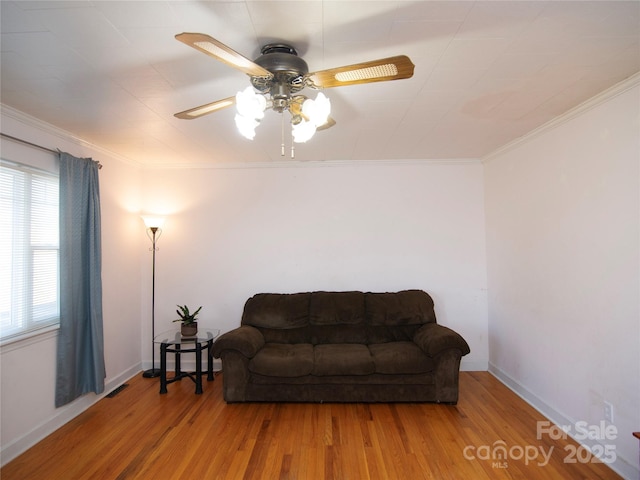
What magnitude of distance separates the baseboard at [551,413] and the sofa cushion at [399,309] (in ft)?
3.10

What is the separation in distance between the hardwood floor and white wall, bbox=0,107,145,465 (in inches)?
6.8

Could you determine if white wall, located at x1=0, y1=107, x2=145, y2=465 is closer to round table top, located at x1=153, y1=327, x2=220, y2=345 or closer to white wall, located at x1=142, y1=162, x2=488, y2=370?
white wall, located at x1=142, y1=162, x2=488, y2=370

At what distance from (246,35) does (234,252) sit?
277cm

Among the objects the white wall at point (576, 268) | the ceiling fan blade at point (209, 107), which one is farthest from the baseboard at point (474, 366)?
the ceiling fan blade at point (209, 107)

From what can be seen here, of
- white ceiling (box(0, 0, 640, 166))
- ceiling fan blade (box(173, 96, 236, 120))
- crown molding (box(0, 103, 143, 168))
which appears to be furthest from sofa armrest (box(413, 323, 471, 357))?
crown molding (box(0, 103, 143, 168))

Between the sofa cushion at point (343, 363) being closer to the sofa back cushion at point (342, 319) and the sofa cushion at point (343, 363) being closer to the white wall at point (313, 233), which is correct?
the sofa back cushion at point (342, 319)

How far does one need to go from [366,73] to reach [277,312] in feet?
9.07

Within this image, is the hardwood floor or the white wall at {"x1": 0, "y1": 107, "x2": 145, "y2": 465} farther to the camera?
the white wall at {"x1": 0, "y1": 107, "x2": 145, "y2": 465}

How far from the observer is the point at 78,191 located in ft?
9.43

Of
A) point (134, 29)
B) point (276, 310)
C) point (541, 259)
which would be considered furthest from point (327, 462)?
point (134, 29)

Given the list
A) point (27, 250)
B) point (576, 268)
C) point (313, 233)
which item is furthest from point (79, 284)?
point (576, 268)

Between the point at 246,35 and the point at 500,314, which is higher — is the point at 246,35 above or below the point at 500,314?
above

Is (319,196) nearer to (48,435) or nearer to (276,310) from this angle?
(276,310)

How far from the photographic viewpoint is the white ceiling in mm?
1438
